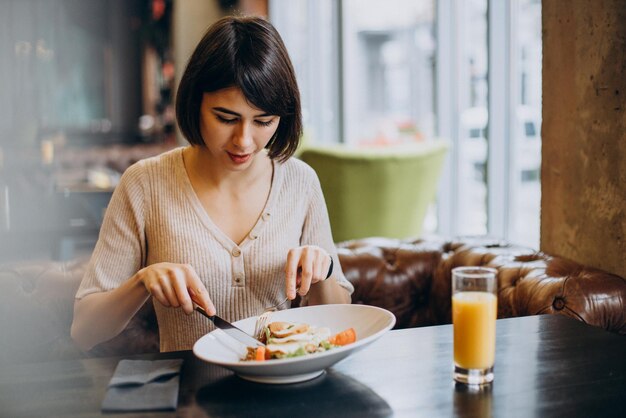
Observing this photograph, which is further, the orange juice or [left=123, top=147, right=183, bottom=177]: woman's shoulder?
[left=123, top=147, right=183, bottom=177]: woman's shoulder

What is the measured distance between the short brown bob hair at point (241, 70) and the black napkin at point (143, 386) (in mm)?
587

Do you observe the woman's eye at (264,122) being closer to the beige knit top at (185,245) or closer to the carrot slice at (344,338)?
the beige knit top at (185,245)

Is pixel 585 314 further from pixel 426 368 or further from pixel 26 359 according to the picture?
pixel 26 359

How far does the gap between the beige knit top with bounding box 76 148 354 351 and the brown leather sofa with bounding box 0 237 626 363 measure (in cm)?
50

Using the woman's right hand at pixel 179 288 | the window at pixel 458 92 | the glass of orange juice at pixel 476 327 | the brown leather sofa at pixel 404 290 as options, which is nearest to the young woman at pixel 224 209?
the woman's right hand at pixel 179 288

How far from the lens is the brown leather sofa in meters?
1.78

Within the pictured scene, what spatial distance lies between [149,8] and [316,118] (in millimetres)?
7128

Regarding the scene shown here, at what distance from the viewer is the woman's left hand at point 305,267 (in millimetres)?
1387

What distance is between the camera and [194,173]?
1735mm

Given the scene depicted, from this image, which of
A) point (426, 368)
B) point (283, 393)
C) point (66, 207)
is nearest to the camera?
point (283, 393)

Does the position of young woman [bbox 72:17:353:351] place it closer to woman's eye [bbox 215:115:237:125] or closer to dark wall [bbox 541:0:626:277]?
woman's eye [bbox 215:115:237:125]

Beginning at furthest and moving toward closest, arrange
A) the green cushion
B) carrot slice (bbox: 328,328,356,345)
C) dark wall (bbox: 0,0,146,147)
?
dark wall (bbox: 0,0,146,147)
the green cushion
carrot slice (bbox: 328,328,356,345)

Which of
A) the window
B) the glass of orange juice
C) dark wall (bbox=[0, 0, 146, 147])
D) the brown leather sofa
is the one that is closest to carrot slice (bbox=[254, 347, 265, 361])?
the glass of orange juice

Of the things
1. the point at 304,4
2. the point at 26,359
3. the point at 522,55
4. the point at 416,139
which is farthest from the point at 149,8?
the point at 26,359
